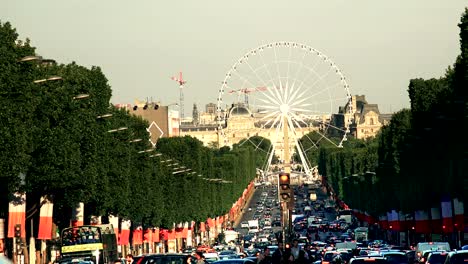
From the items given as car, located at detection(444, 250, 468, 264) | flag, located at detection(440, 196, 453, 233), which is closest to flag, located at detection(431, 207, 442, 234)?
flag, located at detection(440, 196, 453, 233)

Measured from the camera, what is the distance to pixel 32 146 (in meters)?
81.3

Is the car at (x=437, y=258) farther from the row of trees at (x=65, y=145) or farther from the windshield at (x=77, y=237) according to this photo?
the windshield at (x=77, y=237)

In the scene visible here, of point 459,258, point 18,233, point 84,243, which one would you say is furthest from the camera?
point 84,243

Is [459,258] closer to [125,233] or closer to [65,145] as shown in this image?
[65,145]

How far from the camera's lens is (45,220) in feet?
313

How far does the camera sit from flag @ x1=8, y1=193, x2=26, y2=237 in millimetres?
86312

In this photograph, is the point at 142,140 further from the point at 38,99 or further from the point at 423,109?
the point at 38,99

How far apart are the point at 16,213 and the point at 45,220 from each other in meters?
6.76

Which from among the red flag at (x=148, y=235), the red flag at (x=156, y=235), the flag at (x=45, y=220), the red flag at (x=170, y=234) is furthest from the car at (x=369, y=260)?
the red flag at (x=170, y=234)

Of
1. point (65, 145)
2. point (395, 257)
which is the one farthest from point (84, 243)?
point (395, 257)

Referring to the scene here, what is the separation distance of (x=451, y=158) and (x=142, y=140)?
4129 centimetres

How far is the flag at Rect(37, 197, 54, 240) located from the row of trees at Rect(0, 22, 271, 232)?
65cm

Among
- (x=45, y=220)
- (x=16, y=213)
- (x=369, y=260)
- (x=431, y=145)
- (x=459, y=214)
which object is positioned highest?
(x=431, y=145)

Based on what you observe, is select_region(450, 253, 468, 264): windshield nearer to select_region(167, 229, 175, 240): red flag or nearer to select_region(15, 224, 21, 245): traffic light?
select_region(15, 224, 21, 245): traffic light
